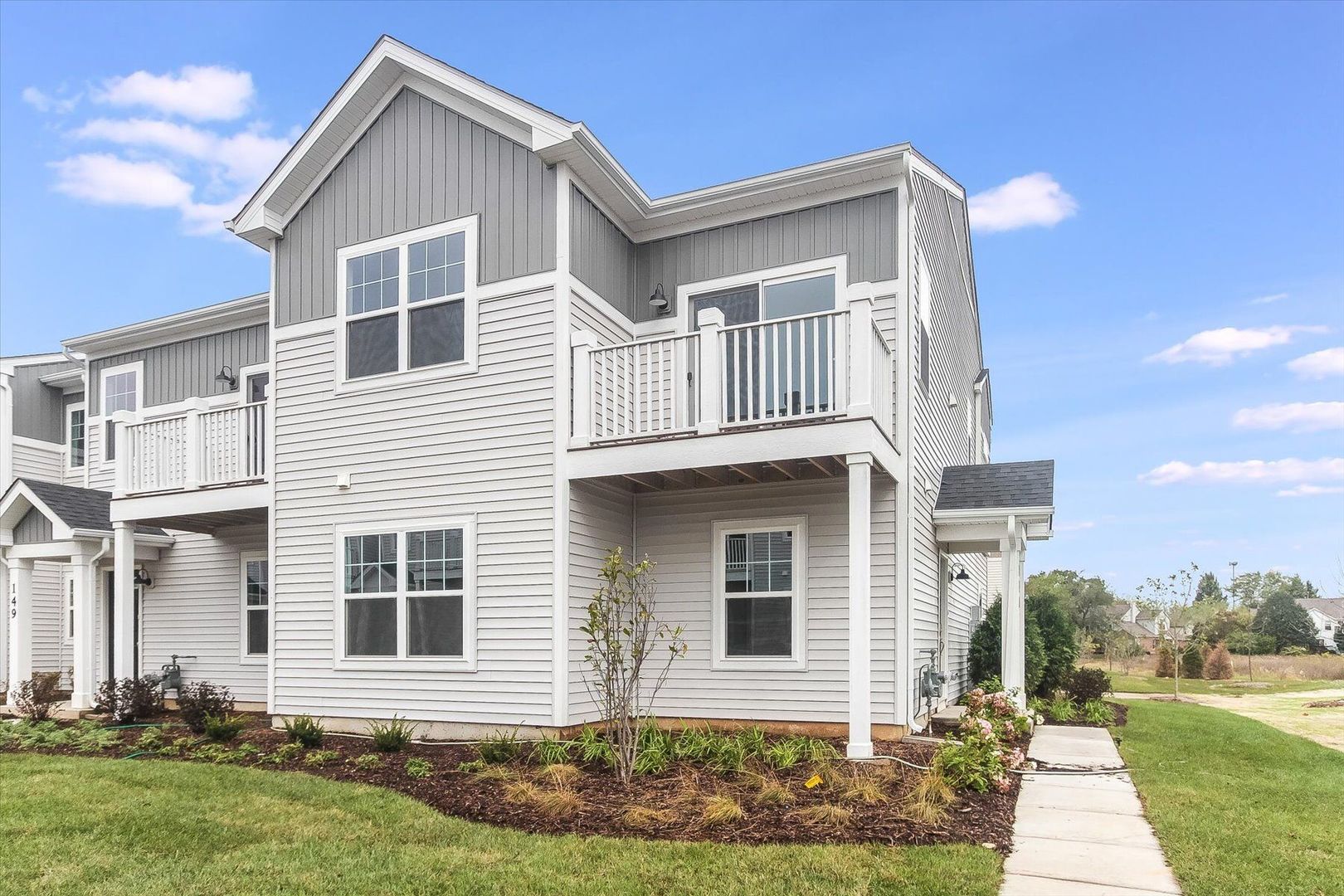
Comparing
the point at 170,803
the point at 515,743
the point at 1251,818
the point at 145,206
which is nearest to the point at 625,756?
the point at 515,743

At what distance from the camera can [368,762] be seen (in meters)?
8.62

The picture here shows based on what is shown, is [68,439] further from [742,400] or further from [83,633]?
[742,400]

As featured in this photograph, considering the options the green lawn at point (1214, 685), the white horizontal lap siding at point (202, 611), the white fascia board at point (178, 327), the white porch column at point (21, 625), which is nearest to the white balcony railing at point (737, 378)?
the white fascia board at point (178, 327)

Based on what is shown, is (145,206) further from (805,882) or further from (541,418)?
(805,882)

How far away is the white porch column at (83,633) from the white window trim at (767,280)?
32.5 ft

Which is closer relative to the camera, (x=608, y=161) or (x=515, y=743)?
(x=515, y=743)


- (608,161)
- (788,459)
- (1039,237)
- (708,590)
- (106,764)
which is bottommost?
(106,764)

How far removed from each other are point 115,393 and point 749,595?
481 inches

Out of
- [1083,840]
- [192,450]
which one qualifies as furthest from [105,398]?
[1083,840]

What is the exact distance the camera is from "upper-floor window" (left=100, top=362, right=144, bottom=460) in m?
15.5

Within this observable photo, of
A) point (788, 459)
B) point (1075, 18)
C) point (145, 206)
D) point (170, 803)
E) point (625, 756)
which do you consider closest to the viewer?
point (170, 803)

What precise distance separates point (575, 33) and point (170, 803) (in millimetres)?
10879

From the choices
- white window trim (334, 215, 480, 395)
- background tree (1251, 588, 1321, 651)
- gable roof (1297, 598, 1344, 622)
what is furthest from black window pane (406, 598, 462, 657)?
gable roof (1297, 598, 1344, 622)

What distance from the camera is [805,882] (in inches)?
201
